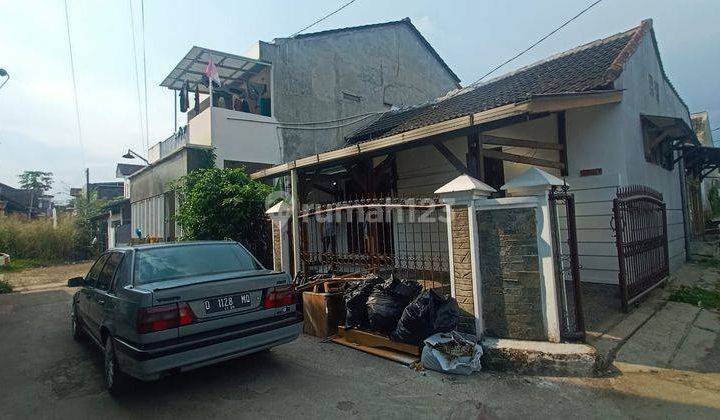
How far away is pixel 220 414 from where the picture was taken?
3.43 m

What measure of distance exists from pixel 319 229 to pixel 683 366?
539 centimetres

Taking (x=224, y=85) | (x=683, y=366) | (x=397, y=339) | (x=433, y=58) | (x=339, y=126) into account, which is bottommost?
(x=683, y=366)

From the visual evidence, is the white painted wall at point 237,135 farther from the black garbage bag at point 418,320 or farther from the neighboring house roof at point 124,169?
the neighboring house roof at point 124,169

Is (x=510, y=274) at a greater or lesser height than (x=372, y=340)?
greater

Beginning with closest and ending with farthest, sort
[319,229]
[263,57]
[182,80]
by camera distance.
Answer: [319,229] < [263,57] < [182,80]

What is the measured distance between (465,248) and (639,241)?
145 inches

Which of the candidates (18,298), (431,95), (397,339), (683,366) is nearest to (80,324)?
(397,339)

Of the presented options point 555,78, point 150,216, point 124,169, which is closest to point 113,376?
point 555,78

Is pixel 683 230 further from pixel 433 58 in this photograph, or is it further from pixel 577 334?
pixel 433 58

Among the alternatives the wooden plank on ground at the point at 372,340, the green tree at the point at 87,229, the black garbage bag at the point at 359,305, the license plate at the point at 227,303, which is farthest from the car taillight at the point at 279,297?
the green tree at the point at 87,229

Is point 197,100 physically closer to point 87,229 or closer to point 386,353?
point 87,229

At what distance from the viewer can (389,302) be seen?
471 cm

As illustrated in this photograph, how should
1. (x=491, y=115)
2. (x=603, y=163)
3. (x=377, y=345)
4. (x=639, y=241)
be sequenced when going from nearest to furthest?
(x=377, y=345)
(x=491, y=115)
(x=639, y=241)
(x=603, y=163)

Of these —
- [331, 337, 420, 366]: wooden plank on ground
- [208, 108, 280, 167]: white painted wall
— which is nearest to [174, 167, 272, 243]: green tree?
[208, 108, 280, 167]: white painted wall
